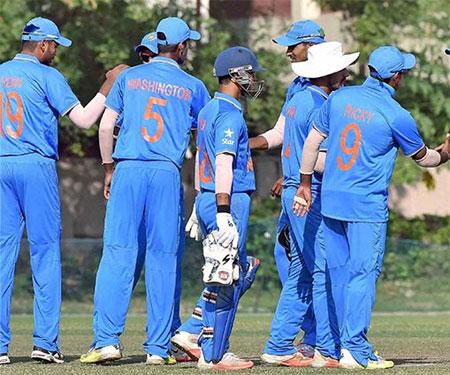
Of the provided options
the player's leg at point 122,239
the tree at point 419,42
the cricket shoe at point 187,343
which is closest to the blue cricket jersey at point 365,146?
the player's leg at point 122,239

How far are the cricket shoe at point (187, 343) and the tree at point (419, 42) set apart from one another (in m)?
17.0

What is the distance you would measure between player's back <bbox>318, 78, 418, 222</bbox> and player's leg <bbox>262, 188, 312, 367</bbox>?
2.10 feet

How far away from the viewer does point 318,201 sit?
12711 millimetres

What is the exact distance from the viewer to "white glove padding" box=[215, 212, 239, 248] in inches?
457

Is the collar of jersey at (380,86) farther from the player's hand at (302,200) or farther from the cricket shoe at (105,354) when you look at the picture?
the cricket shoe at (105,354)

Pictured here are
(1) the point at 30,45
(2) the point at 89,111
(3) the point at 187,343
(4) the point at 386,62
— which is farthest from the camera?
(1) the point at 30,45

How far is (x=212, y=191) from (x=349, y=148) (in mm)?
1097

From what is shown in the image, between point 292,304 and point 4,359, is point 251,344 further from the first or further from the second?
point 4,359

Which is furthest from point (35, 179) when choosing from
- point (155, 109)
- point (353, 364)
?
point (353, 364)

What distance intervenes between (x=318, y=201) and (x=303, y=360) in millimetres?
1278

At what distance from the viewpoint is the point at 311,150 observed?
12336 mm

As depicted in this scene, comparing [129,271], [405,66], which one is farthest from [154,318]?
[405,66]

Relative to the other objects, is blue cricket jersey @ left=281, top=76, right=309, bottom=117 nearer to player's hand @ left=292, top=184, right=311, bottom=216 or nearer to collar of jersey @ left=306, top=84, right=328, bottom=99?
collar of jersey @ left=306, top=84, right=328, bottom=99

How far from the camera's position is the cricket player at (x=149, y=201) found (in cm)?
1239
